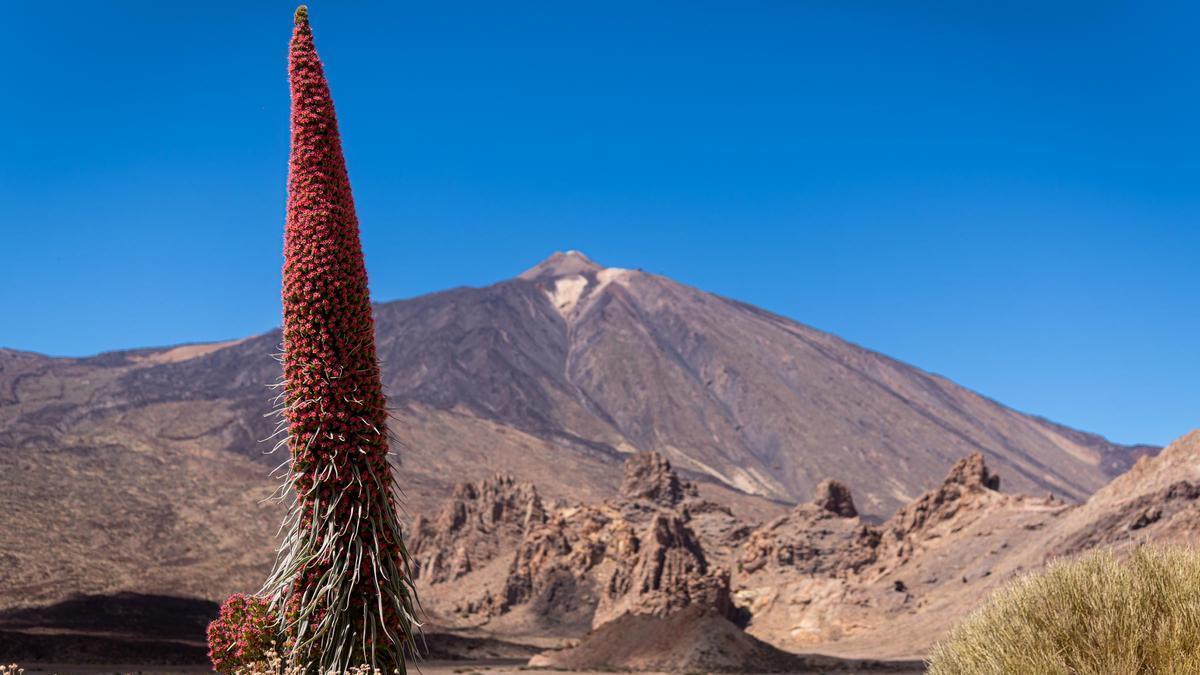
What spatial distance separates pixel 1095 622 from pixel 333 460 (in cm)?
623

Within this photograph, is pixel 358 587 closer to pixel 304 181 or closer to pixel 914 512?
pixel 304 181

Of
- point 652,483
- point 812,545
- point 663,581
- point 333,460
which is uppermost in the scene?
point 652,483

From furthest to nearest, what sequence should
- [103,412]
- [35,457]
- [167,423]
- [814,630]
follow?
1. [103,412]
2. [167,423]
3. [35,457]
4. [814,630]

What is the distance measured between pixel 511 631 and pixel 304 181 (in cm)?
6353

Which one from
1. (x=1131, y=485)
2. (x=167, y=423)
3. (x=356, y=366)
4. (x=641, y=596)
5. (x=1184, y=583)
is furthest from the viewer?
(x=167, y=423)

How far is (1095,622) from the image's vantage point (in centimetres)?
982

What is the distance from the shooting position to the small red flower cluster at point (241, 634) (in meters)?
8.83

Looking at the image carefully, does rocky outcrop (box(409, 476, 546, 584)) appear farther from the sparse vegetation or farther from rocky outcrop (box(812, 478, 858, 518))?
the sparse vegetation

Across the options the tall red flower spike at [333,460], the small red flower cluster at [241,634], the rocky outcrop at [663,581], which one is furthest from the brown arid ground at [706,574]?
the small red flower cluster at [241,634]

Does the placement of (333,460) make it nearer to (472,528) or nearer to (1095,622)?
(1095,622)

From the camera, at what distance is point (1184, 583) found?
991 cm

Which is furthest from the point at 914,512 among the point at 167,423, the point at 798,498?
the point at 798,498

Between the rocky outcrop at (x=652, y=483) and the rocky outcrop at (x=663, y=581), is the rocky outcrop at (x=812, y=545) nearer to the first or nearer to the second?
the rocky outcrop at (x=663, y=581)

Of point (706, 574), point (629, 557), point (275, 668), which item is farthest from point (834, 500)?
point (275, 668)
